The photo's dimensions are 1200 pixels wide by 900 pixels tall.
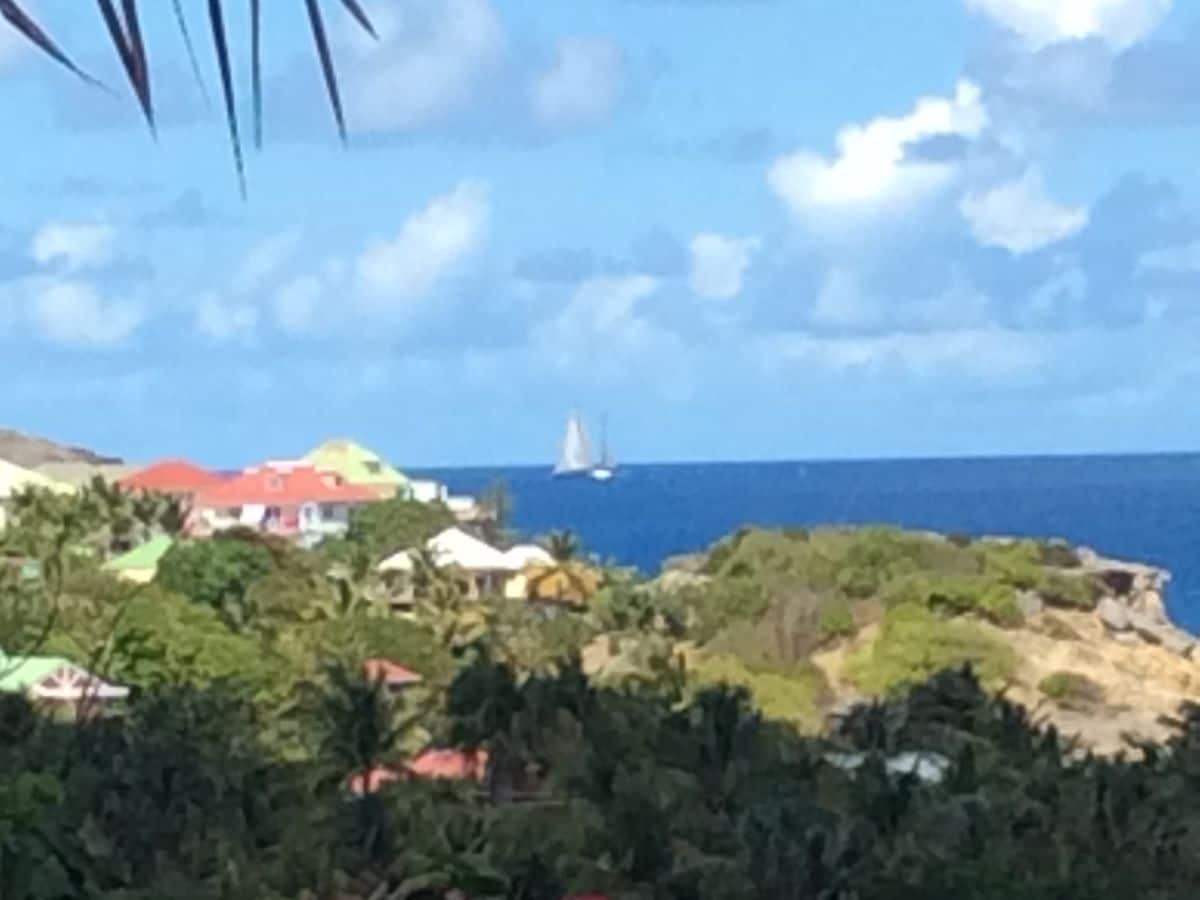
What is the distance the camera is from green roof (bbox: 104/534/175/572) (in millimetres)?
59844

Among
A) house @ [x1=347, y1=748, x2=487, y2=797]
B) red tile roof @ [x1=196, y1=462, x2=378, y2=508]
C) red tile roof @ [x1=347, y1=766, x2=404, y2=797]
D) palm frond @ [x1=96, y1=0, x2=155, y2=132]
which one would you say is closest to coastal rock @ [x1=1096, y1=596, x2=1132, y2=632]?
red tile roof @ [x1=196, y1=462, x2=378, y2=508]

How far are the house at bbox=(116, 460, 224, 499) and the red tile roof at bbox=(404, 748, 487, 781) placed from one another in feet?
179

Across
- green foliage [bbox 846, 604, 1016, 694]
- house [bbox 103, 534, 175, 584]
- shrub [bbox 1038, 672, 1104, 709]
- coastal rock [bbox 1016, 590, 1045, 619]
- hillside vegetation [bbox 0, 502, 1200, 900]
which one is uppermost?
house [bbox 103, 534, 175, 584]

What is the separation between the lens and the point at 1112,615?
218ft

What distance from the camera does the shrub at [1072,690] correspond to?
55438 mm

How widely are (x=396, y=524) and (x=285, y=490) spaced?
536 inches

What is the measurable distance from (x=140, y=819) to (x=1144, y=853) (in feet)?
19.3

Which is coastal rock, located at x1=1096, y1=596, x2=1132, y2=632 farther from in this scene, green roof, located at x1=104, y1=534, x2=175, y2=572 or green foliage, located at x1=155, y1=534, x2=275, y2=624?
green roof, located at x1=104, y1=534, x2=175, y2=572

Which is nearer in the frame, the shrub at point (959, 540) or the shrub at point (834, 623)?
the shrub at point (834, 623)

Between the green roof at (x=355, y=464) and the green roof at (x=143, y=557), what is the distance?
97.1 feet

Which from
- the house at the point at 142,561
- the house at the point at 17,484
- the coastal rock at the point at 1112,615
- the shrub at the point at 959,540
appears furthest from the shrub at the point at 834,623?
the house at the point at 17,484

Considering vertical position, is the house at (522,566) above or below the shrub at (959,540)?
below

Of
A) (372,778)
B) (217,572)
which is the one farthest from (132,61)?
(217,572)

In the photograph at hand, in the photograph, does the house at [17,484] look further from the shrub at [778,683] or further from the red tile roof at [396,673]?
the shrub at [778,683]
